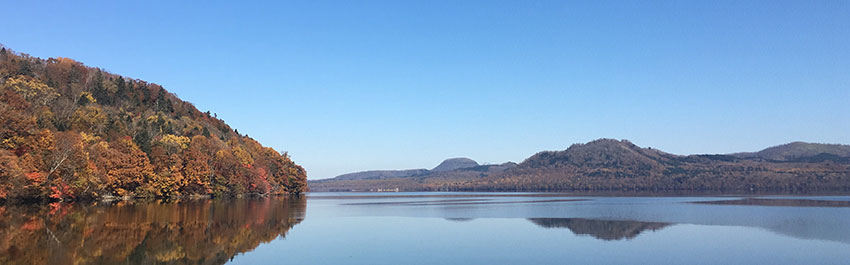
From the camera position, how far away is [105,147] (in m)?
74.3

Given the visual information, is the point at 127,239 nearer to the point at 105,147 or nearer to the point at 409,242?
the point at 409,242

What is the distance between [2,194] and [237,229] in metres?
35.5

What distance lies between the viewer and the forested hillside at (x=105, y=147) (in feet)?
197

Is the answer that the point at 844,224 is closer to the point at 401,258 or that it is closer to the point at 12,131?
the point at 401,258

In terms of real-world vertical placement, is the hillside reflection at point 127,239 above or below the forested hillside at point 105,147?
below

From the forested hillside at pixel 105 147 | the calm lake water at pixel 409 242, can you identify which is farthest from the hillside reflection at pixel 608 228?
the forested hillside at pixel 105 147

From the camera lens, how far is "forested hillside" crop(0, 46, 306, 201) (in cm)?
5997

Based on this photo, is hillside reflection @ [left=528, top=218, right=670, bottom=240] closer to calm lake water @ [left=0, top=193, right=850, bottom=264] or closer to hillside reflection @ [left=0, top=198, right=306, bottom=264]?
calm lake water @ [left=0, top=193, right=850, bottom=264]

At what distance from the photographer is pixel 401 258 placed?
24.3 metres

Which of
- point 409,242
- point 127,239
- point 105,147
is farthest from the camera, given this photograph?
point 105,147

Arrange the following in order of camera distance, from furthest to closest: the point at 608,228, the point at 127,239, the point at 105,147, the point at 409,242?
the point at 105,147
the point at 608,228
the point at 409,242
the point at 127,239

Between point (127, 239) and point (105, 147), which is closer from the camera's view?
point (127, 239)

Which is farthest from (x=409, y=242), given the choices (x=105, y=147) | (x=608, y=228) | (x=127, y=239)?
(x=105, y=147)

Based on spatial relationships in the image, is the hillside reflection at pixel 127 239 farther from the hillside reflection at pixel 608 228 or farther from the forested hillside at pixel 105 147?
the forested hillside at pixel 105 147
